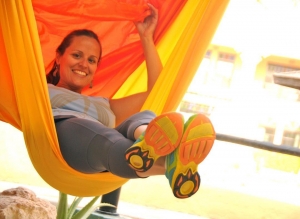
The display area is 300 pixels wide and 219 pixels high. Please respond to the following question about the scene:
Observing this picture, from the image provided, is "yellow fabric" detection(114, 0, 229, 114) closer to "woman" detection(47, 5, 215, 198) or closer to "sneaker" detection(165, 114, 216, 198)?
"woman" detection(47, 5, 215, 198)

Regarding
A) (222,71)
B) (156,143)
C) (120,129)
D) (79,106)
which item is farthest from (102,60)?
(222,71)

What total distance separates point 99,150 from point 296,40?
4.88 metres

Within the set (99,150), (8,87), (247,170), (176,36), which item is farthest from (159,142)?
(247,170)

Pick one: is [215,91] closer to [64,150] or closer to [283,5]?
[283,5]

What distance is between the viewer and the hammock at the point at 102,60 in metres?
1.30

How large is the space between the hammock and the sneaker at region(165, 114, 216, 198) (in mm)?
384

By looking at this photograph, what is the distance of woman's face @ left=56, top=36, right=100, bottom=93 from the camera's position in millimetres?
1597

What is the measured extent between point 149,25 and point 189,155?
797mm

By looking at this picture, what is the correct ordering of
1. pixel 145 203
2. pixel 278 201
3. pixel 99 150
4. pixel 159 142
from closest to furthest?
pixel 159 142, pixel 99 150, pixel 145 203, pixel 278 201

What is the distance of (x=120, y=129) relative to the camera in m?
1.27

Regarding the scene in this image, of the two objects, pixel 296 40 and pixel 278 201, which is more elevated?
pixel 296 40

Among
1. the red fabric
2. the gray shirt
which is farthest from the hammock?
the gray shirt

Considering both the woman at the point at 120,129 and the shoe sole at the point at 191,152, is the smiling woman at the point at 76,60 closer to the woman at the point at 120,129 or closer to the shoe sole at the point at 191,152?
the woman at the point at 120,129

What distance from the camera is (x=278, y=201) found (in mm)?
4699
